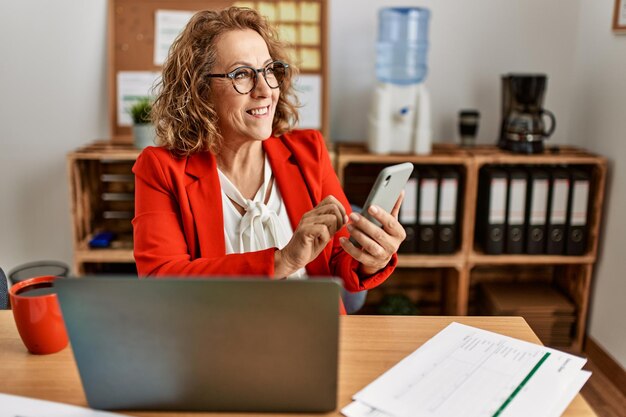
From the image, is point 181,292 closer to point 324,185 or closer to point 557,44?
point 324,185

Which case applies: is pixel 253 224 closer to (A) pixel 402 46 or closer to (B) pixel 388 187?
(B) pixel 388 187

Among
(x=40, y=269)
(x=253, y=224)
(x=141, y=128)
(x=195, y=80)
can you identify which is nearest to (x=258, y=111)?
(x=195, y=80)

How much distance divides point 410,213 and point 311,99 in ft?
2.29

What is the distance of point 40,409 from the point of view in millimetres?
842

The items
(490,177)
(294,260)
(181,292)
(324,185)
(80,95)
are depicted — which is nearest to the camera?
(181,292)

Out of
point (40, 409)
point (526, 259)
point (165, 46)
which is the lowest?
point (526, 259)

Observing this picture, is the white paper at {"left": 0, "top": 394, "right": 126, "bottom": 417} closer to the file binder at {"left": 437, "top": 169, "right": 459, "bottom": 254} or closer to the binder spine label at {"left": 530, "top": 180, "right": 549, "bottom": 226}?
the file binder at {"left": 437, "top": 169, "right": 459, "bottom": 254}

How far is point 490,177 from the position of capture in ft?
8.18

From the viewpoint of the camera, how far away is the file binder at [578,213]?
251 centimetres

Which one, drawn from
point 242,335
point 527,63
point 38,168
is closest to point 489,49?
point 527,63

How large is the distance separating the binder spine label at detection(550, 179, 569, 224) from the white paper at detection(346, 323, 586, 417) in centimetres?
163

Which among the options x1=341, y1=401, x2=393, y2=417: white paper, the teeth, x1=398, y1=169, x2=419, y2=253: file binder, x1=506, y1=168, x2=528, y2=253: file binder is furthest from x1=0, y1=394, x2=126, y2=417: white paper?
x1=506, y1=168, x2=528, y2=253: file binder

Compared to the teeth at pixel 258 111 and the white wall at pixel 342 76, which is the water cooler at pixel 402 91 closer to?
the white wall at pixel 342 76

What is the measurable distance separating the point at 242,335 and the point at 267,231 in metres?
0.72
